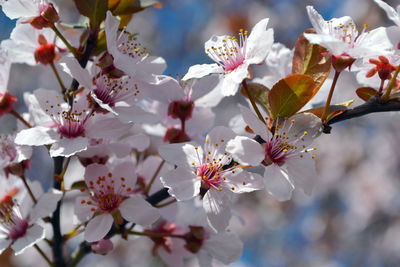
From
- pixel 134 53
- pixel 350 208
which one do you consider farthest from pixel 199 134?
pixel 350 208

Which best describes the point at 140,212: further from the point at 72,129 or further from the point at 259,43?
the point at 259,43

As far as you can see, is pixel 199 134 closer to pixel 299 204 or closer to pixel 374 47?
pixel 374 47

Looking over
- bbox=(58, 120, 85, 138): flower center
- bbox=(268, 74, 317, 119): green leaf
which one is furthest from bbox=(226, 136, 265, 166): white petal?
bbox=(58, 120, 85, 138): flower center

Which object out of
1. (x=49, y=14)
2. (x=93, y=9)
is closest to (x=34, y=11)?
(x=49, y=14)

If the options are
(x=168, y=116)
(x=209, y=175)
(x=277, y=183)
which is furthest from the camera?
(x=168, y=116)

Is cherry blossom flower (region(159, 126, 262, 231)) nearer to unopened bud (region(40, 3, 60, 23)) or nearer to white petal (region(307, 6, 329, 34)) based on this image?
white petal (region(307, 6, 329, 34))
